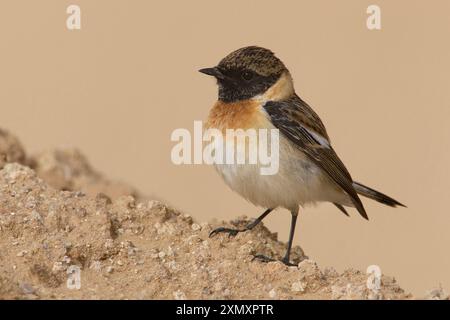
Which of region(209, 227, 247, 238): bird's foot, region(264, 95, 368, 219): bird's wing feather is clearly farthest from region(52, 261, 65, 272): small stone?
region(264, 95, 368, 219): bird's wing feather

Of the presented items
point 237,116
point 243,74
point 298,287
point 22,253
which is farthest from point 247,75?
point 22,253

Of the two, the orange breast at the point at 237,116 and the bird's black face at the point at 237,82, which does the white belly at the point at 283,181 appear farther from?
the bird's black face at the point at 237,82

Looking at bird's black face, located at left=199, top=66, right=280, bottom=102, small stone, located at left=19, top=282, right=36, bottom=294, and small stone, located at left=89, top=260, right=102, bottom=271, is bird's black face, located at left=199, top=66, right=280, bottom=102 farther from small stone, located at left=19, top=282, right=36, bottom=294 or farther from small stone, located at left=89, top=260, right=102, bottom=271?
small stone, located at left=19, top=282, right=36, bottom=294

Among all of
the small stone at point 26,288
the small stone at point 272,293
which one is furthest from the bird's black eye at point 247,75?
the small stone at point 26,288

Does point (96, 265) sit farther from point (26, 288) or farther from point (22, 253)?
point (26, 288)

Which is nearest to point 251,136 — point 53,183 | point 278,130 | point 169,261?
point 278,130

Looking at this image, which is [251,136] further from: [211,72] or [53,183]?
[53,183]

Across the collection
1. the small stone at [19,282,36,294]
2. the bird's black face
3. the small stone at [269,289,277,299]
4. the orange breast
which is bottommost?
the small stone at [269,289,277,299]
